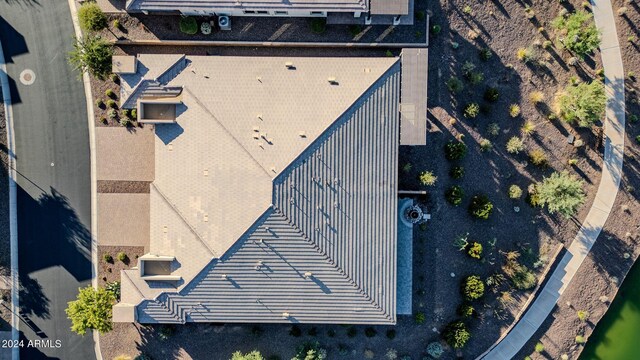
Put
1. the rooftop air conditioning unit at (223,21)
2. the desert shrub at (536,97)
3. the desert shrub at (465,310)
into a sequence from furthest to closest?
the desert shrub at (536,97)
the desert shrub at (465,310)
the rooftop air conditioning unit at (223,21)

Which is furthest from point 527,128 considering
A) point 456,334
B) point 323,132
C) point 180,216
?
point 180,216

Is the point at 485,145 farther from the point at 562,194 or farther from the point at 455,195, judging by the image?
the point at 562,194

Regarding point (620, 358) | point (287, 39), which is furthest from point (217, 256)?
point (620, 358)

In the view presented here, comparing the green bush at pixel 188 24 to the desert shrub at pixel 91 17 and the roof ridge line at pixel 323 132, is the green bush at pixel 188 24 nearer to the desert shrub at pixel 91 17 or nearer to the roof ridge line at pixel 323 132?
the desert shrub at pixel 91 17

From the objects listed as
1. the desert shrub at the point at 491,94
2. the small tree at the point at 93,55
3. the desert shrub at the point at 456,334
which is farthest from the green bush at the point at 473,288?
the small tree at the point at 93,55

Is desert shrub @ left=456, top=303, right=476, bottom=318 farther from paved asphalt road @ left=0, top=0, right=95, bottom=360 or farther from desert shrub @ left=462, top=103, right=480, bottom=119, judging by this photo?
→ paved asphalt road @ left=0, top=0, right=95, bottom=360

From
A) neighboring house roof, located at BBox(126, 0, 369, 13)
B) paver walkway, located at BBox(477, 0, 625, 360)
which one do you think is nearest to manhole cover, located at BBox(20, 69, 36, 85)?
neighboring house roof, located at BBox(126, 0, 369, 13)
